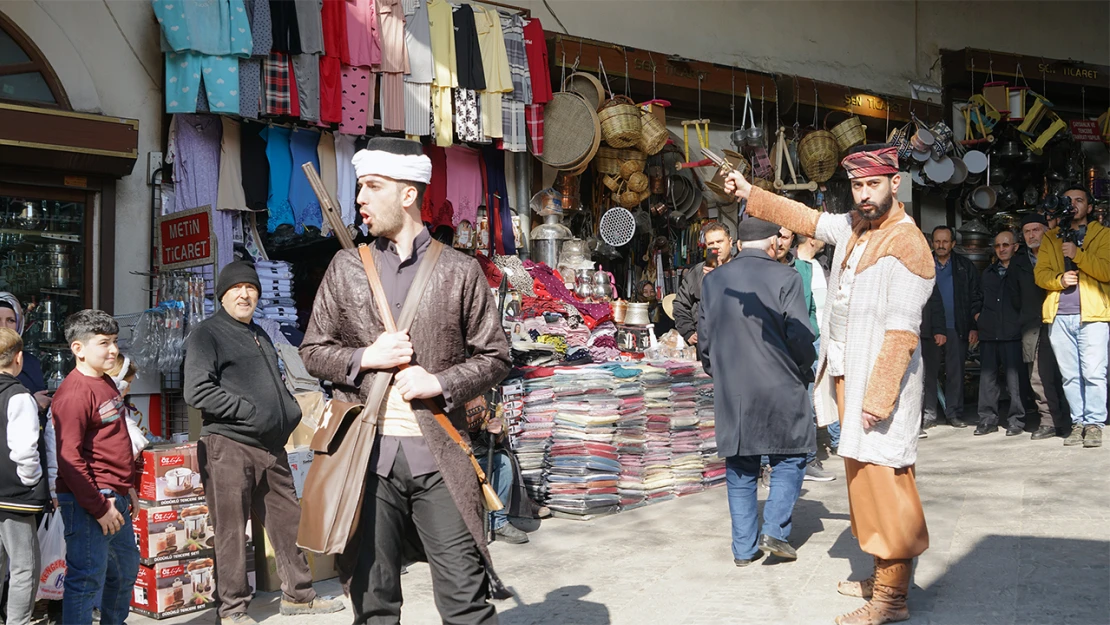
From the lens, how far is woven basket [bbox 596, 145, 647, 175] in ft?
33.1

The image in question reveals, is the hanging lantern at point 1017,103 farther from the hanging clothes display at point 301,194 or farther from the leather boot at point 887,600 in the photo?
the leather boot at point 887,600

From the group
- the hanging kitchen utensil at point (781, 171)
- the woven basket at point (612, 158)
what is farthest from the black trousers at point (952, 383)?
the woven basket at point (612, 158)

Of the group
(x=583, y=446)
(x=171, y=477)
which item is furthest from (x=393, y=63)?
(x=171, y=477)

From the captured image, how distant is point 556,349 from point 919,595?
349 centimetres

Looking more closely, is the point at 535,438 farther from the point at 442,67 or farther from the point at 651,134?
the point at 651,134

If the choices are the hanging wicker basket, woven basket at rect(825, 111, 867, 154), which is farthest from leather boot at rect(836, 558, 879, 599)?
woven basket at rect(825, 111, 867, 154)

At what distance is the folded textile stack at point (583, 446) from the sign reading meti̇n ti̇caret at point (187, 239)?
98.1 inches

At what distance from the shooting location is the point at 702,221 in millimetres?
11109

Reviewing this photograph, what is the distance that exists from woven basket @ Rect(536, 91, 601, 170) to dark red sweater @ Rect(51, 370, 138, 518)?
220 inches

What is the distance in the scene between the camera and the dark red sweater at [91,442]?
430cm

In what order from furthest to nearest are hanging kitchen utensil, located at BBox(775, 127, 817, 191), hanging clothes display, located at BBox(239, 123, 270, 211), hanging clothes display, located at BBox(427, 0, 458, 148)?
hanging kitchen utensil, located at BBox(775, 127, 817, 191)
hanging clothes display, located at BBox(427, 0, 458, 148)
hanging clothes display, located at BBox(239, 123, 270, 211)

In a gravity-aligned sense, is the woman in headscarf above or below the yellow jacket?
below

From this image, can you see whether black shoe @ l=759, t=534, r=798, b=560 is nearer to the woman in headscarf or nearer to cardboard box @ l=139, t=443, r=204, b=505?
cardboard box @ l=139, t=443, r=204, b=505

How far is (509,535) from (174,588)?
1.99 metres
